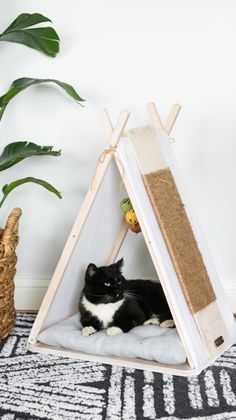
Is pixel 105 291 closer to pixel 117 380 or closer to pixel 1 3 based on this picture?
pixel 117 380

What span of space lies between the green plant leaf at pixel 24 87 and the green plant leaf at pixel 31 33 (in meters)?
0.15

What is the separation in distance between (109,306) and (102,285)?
89mm

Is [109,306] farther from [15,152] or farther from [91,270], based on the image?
[15,152]

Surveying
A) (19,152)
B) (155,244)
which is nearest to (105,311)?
(155,244)

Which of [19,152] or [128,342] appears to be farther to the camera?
[19,152]

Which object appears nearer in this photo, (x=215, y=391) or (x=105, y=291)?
(x=215, y=391)

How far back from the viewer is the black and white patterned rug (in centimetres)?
171

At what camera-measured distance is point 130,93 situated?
2.55 m

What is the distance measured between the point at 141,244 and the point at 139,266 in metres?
0.11

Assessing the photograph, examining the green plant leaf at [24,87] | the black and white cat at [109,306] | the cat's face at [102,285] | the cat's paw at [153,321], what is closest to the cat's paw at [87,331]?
the black and white cat at [109,306]

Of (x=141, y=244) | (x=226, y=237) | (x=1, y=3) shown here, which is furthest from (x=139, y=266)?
(x=1, y=3)

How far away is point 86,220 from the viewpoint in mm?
2150

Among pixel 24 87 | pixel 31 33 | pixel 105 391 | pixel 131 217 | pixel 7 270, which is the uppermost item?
pixel 31 33

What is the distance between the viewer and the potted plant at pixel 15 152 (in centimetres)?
222
